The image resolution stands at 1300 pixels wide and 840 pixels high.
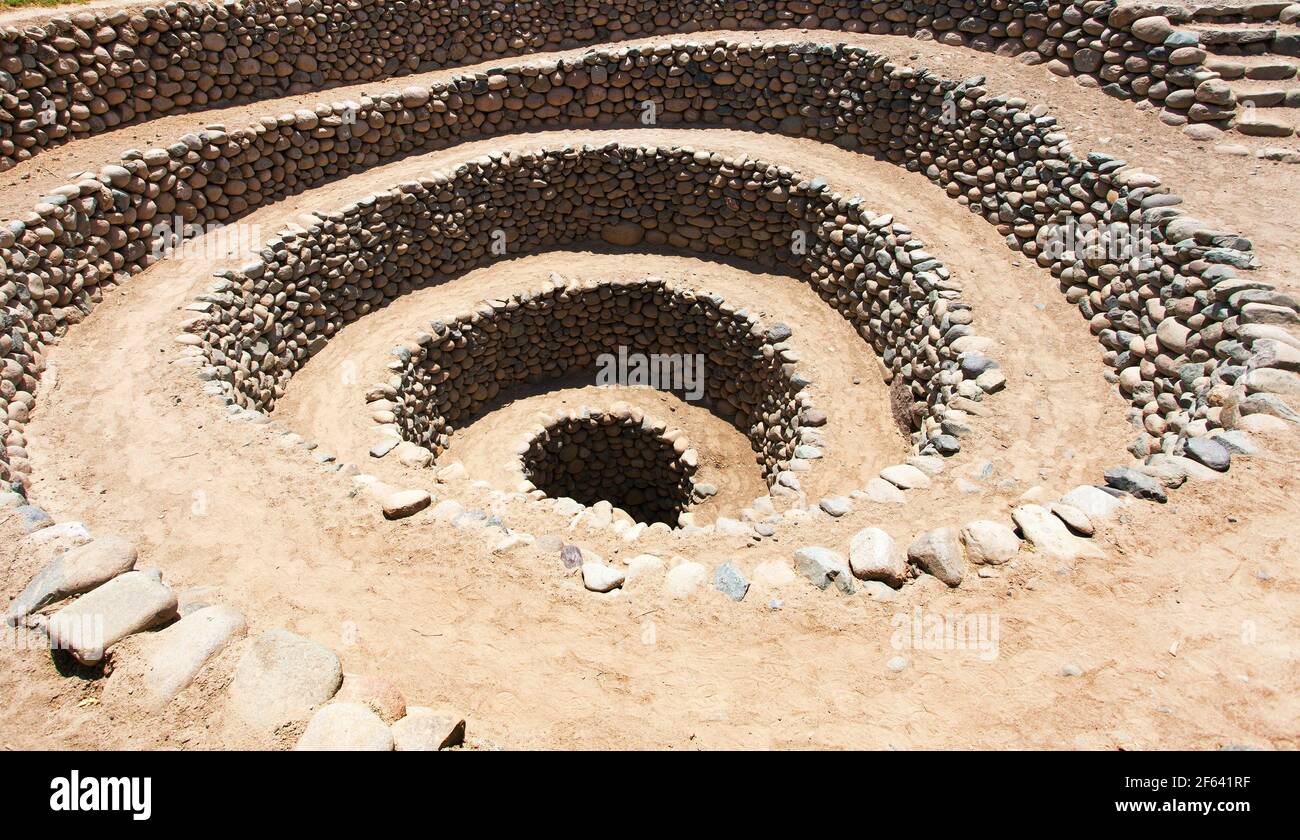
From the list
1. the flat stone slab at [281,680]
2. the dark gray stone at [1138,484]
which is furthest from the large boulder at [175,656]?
the dark gray stone at [1138,484]

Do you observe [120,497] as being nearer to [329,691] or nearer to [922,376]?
[329,691]

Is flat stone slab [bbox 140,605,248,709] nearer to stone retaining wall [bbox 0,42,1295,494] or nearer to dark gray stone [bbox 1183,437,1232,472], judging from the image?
stone retaining wall [bbox 0,42,1295,494]

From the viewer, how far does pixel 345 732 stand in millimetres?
4062

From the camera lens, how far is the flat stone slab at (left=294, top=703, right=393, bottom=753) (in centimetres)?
400

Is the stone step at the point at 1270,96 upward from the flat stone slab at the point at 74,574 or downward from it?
upward

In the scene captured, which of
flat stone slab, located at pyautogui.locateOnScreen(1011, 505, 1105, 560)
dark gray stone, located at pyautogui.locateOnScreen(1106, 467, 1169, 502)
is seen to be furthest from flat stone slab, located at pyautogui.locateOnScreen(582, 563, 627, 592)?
dark gray stone, located at pyautogui.locateOnScreen(1106, 467, 1169, 502)

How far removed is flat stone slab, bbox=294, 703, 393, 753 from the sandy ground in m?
0.43

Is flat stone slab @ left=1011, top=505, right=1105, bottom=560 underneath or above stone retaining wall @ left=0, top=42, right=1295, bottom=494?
underneath

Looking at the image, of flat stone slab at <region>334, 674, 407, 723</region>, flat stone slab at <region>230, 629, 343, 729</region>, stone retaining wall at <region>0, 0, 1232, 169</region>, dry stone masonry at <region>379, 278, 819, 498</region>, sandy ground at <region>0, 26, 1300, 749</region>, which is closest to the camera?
flat stone slab at <region>230, 629, 343, 729</region>

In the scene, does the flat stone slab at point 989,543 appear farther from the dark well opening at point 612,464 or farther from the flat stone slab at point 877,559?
the dark well opening at point 612,464

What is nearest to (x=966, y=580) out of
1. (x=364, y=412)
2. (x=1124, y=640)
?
(x=1124, y=640)

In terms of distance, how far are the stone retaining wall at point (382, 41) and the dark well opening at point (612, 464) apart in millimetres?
7664

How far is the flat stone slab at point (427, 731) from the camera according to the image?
4184mm

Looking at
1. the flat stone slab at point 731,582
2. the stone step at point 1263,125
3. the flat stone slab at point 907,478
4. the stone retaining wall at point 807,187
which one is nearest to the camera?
the flat stone slab at point 731,582
